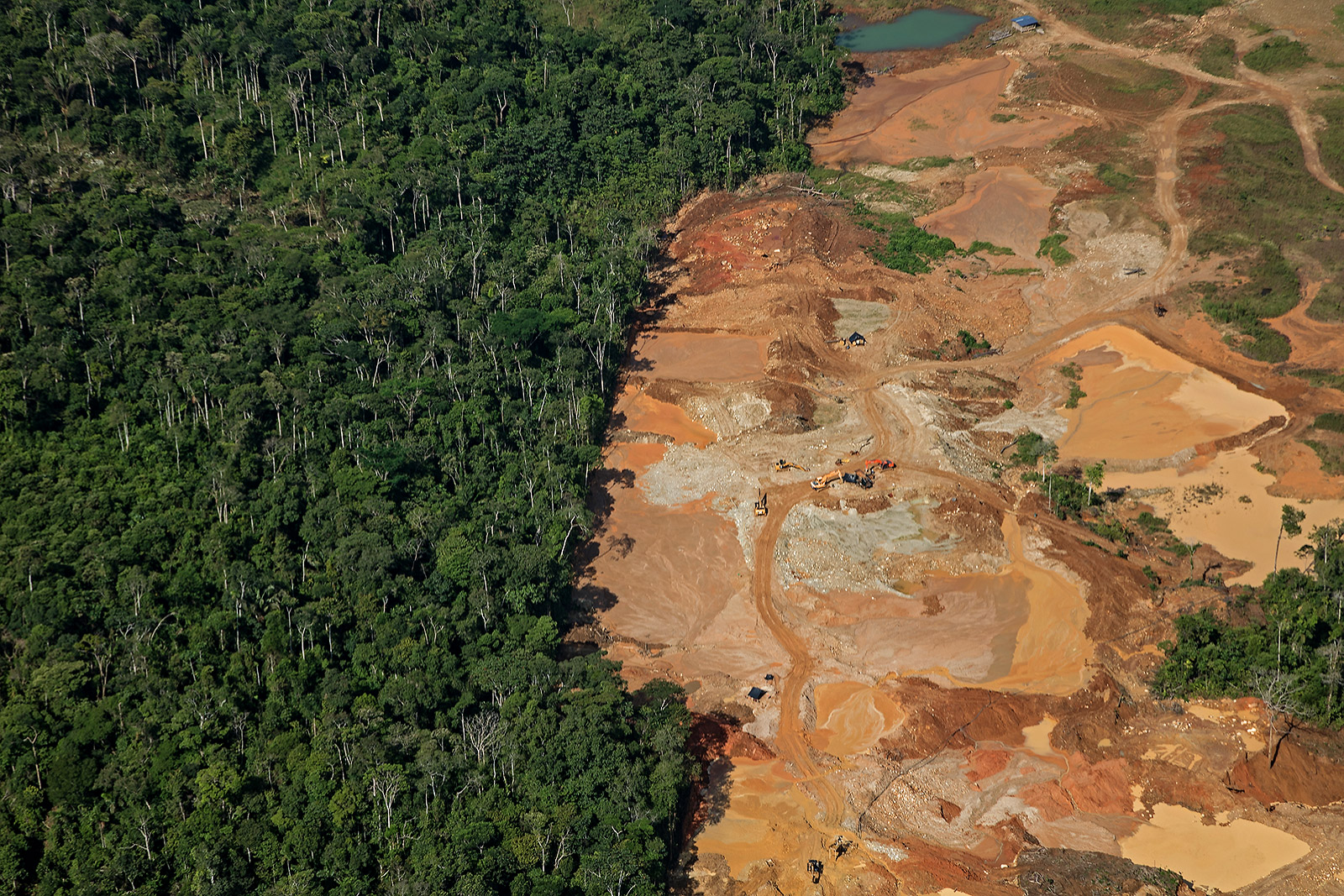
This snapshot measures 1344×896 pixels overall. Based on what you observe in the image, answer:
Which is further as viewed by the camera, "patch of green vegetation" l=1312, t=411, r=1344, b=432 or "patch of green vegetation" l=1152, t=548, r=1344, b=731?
"patch of green vegetation" l=1312, t=411, r=1344, b=432

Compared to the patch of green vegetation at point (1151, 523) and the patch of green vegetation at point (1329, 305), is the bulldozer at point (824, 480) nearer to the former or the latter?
the patch of green vegetation at point (1151, 523)

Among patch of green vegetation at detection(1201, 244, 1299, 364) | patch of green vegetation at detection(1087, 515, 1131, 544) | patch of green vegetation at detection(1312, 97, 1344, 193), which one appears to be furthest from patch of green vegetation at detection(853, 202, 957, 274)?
patch of green vegetation at detection(1312, 97, 1344, 193)

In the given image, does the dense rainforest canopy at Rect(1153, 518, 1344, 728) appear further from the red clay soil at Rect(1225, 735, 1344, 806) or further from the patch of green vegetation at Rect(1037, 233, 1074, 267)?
the patch of green vegetation at Rect(1037, 233, 1074, 267)

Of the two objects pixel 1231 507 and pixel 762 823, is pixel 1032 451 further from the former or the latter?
pixel 762 823

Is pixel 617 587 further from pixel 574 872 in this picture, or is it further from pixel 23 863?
pixel 23 863

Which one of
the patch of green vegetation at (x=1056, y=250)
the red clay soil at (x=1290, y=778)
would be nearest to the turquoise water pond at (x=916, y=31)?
the patch of green vegetation at (x=1056, y=250)

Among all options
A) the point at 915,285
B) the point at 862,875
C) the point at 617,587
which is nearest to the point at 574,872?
the point at 862,875
